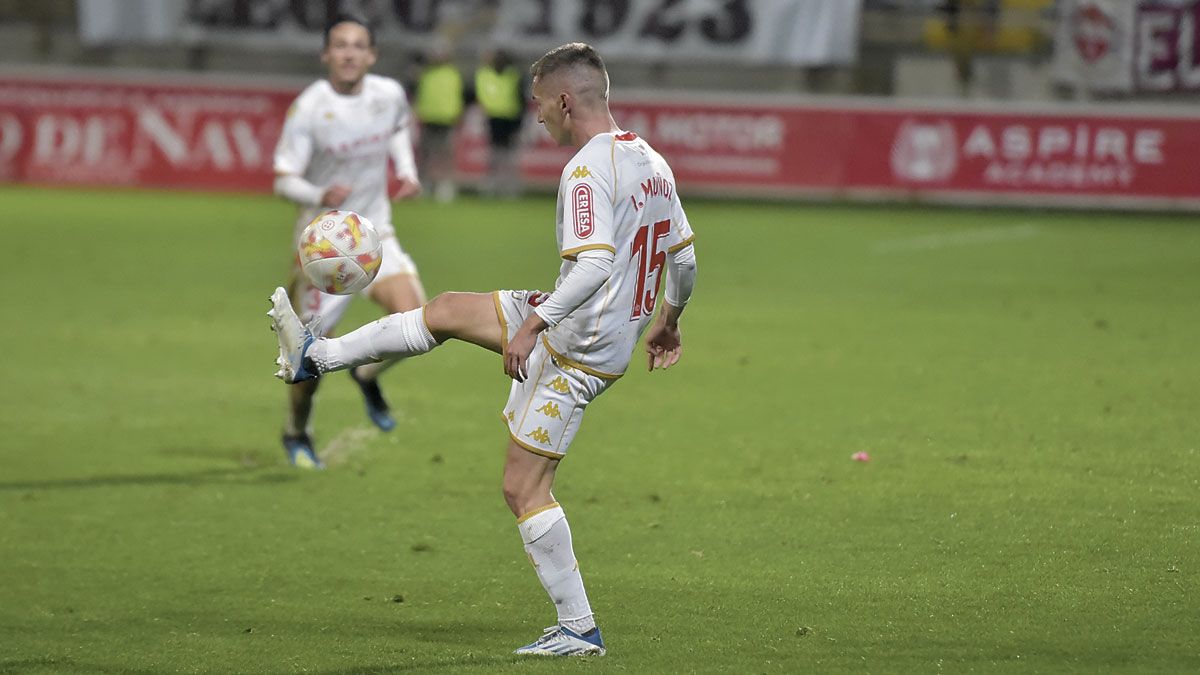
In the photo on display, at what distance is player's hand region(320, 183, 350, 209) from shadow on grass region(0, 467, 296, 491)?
1442 mm

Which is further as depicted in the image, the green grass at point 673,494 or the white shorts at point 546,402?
the green grass at point 673,494

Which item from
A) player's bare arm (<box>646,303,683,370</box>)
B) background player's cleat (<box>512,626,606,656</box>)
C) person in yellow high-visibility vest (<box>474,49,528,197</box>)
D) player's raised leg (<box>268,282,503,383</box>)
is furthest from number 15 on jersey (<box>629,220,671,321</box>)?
person in yellow high-visibility vest (<box>474,49,528,197</box>)

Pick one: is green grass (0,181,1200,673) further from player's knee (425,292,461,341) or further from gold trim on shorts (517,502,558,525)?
player's knee (425,292,461,341)

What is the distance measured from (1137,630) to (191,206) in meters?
19.8

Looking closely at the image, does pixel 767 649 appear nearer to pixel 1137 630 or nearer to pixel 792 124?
pixel 1137 630

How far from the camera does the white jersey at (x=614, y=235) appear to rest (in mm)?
5355

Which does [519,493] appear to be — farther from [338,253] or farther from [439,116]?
[439,116]

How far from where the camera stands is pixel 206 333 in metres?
13.4

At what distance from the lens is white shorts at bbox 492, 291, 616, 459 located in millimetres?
5594

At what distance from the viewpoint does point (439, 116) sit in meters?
25.2

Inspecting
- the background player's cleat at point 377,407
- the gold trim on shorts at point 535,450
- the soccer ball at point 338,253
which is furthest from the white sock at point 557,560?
the background player's cleat at point 377,407

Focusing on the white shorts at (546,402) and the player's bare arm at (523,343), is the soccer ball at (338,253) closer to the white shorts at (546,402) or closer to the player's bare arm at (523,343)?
the white shorts at (546,402)

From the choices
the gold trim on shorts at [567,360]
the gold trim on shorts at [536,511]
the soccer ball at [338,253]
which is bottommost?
the gold trim on shorts at [536,511]

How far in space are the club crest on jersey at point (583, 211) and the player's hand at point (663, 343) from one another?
0.88 m
